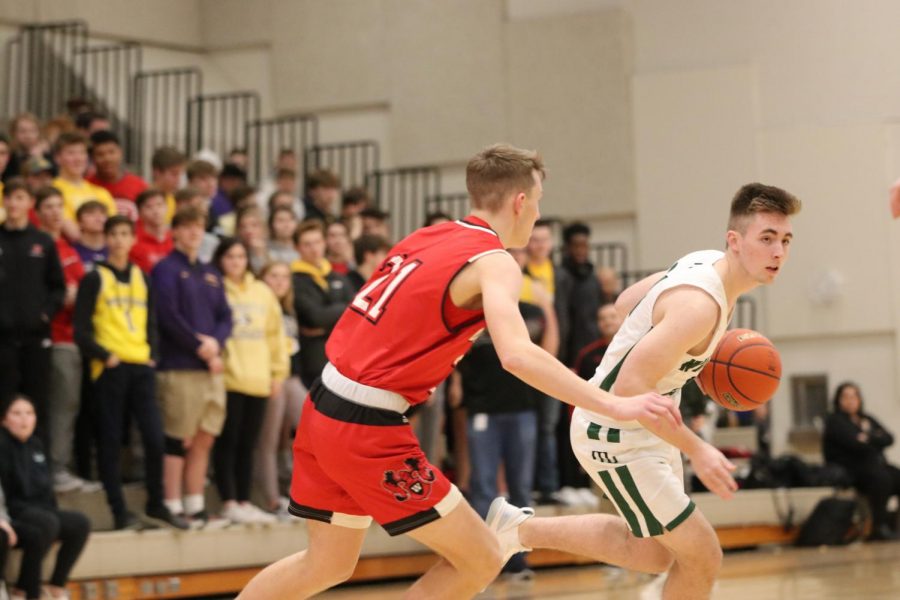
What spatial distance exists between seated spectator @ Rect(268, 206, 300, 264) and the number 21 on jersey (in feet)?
18.3

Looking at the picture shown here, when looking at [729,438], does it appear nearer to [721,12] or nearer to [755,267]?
[721,12]

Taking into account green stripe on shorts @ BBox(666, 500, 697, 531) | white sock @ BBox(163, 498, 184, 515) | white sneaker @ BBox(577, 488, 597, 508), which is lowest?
white sneaker @ BBox(577, 488, 597, 508)

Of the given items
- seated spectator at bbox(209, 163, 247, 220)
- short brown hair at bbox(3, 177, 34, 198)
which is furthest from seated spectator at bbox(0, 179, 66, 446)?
seated spectator at bbox(209, 163, 247, 220)

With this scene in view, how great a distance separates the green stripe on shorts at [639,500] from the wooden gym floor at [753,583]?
10.1ft

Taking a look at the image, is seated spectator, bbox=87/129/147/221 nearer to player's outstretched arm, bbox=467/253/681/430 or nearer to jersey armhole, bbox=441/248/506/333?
jersey armhole, bbox=441/248/506/333

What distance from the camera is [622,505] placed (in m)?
4.87

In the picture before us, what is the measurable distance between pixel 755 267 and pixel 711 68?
33.9ft

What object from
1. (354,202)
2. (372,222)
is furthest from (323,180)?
(372,222)

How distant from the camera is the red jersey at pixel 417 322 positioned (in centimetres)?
422

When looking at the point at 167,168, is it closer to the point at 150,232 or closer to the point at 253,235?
the point at 253,235

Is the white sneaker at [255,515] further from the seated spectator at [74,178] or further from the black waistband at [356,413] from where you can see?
the black waistband at [356,413]

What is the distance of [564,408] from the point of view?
33.6ft

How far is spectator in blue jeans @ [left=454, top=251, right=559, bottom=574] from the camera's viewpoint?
8836 mm

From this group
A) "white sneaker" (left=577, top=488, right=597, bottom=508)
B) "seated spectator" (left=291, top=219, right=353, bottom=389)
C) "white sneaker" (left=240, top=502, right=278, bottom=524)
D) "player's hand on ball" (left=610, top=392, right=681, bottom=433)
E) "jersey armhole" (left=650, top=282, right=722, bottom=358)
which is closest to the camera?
"player's hand on ball" (left=610, top=392, right=681, bottom=433)
